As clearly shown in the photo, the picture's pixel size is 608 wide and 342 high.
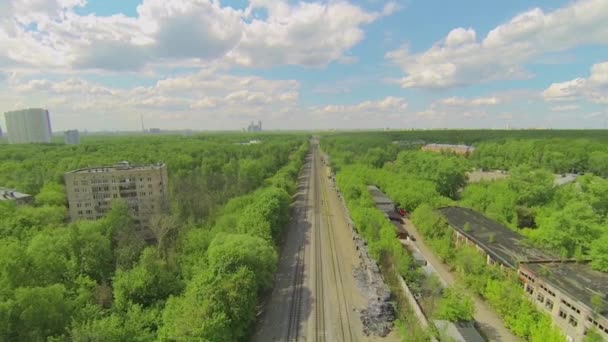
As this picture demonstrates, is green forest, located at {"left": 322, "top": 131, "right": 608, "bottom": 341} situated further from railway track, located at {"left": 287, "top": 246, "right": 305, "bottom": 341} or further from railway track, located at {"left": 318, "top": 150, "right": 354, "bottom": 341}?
railway track, located at {"left": 287, "top": 246, "right": 305, "bottom": 341}

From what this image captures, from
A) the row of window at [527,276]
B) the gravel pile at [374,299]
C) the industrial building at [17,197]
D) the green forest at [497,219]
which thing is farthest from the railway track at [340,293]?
the industrial building at [17,197]

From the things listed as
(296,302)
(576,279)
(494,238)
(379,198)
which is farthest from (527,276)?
(379,198)

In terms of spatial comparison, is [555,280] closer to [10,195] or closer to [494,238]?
[494,238]

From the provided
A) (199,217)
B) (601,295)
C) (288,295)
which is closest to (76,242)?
(199,217)

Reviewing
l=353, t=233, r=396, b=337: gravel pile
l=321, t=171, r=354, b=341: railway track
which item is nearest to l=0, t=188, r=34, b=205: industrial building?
l=321, t=171, r=354, b=341: railway track

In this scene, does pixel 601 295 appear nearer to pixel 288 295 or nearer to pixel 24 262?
pixel 288 295

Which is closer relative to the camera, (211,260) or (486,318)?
(486,318)
